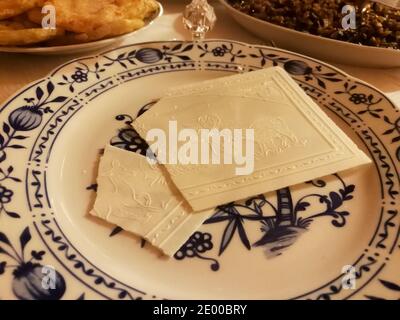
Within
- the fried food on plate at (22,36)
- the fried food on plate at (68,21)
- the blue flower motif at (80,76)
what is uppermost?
the fried food on plate at (68,21)

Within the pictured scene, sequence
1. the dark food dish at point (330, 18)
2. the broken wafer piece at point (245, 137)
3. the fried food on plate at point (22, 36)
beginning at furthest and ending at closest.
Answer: the dark food dish at point (330, 18), the fried food on plate at point (22, 36), the broken wafer piece at point (245, 137)

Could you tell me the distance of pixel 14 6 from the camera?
0.67 m

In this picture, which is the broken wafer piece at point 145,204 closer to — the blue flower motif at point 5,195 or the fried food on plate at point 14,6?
the blue flower motif at point 5,195

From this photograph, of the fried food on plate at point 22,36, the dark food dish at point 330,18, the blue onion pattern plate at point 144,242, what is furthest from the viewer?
the dark food dish at point 330,18

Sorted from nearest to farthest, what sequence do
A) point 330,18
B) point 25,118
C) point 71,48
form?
point 25,118
point 71,48
point 330,18

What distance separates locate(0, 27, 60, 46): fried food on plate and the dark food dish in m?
0.44

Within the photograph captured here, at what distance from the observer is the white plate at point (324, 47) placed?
76cm

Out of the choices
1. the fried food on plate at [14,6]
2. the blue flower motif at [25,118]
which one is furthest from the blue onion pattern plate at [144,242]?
the fried food on plate at [14,6]

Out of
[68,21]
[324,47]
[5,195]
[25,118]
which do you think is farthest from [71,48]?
[324,47]

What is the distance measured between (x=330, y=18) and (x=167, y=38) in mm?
356

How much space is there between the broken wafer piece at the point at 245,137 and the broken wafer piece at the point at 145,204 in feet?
0.06

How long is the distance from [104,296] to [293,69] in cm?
54

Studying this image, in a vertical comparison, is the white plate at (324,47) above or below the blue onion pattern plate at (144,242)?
above

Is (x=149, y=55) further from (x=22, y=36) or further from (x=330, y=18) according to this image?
(x=330, y=18)
